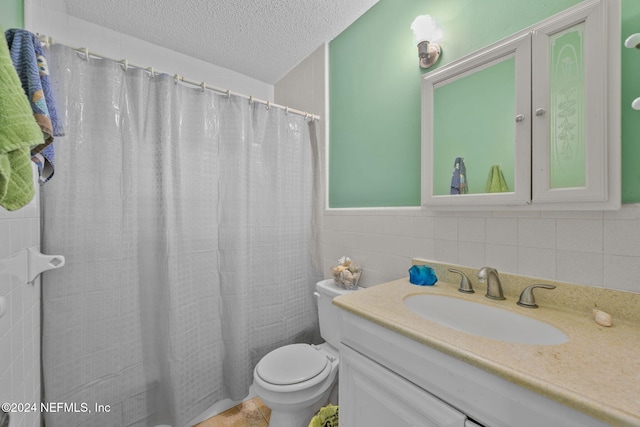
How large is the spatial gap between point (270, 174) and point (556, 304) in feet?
5.12

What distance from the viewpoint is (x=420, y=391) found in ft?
2.24

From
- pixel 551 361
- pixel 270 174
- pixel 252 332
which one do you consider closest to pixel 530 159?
pixel 551 361

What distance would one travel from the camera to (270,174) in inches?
68.1

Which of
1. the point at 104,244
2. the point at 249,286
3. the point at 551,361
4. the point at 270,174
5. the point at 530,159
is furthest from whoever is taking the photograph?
the point at 270,174

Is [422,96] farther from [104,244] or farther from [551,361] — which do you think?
[104,244]

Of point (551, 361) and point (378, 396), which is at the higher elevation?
point (551, 361)

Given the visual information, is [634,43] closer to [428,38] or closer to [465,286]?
[428,38]

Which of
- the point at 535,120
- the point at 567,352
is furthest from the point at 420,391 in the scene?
the point at 535,120

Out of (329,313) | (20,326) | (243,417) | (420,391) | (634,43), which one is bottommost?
(243,417)

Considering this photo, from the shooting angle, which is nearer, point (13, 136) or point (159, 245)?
point (13, 136)

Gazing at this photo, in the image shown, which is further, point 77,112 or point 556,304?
point 77,112

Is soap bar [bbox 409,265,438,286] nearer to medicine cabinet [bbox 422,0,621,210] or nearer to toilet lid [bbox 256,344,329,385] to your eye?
medicine cabinet [bbox 422,0,621,210]

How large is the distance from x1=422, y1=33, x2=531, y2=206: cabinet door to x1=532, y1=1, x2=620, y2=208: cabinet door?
0.04 m

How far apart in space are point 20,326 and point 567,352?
5.18 ft
